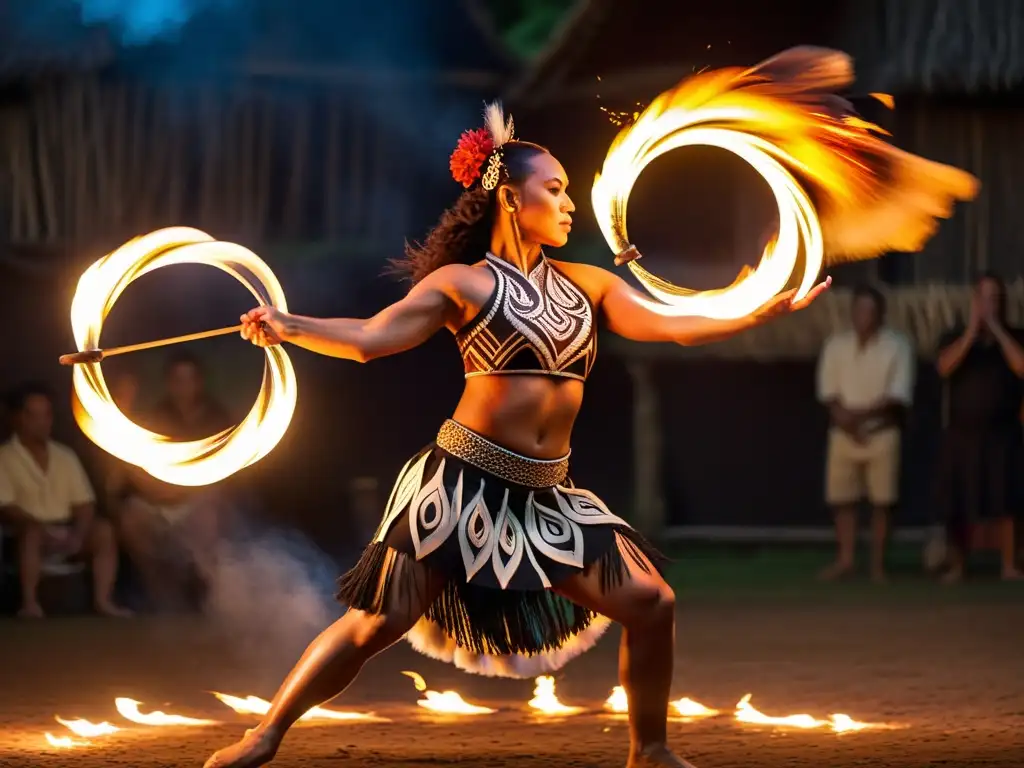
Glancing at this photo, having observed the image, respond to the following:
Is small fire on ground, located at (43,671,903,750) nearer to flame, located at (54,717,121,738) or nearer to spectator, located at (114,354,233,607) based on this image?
flame, located at (54,717,121,738)

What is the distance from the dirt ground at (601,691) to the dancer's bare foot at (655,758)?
27cm

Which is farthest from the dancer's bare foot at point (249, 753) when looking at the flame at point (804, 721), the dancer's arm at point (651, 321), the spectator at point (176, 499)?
the spectator at point (176, 499)

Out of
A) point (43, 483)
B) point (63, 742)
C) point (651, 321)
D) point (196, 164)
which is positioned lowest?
point (63, 742)

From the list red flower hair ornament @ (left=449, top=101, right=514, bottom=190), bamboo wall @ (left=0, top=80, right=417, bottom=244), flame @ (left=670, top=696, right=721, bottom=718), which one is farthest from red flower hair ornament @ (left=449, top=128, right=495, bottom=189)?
bamboo wall @ (left=0, top=80, right=417, bottom=244)

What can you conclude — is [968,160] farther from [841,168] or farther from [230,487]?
[841,168]

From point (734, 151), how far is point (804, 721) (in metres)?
2.07

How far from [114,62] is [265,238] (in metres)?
1.64

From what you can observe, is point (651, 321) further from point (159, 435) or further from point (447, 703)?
point (447, 703)

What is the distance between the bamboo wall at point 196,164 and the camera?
1220cm

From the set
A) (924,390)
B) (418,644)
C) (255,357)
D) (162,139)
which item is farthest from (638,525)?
(418,644)

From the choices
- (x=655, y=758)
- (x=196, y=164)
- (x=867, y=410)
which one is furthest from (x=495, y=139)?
(x=196, y=164)

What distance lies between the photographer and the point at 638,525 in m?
12.4

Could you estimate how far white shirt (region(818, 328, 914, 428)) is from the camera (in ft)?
33.2

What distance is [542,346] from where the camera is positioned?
488 cm
